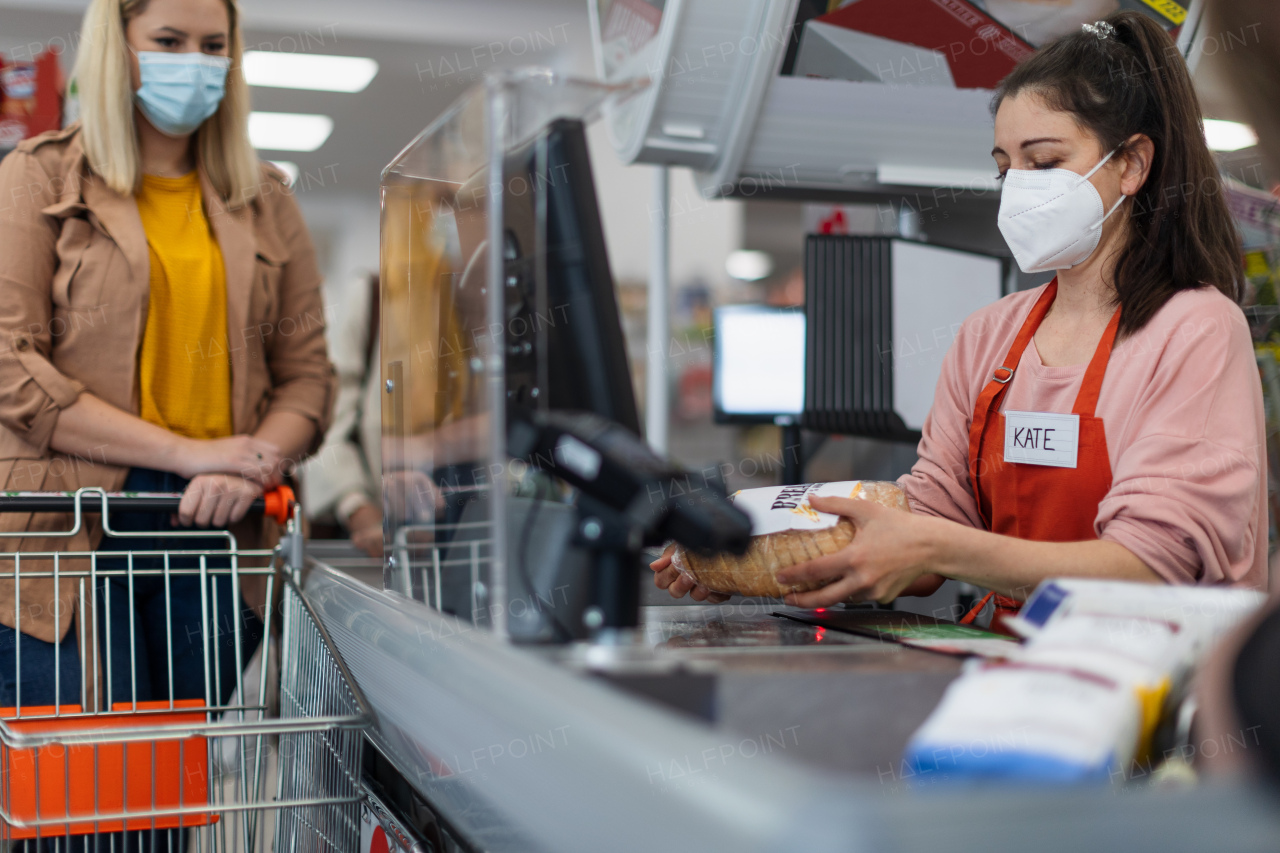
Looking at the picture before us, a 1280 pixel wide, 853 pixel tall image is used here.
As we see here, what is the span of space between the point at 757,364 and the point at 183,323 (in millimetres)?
1791

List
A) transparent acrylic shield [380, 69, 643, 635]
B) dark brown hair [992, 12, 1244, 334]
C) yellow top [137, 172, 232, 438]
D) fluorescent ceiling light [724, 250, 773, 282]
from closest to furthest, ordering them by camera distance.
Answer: transparent acrylic shield [380, 69, 643, 635] < dark brown hair [992, 12, 1244, 334] < yellow top [137, 172, 232, 438] < fluorescent ceiling light [724, 250, 773, 282]

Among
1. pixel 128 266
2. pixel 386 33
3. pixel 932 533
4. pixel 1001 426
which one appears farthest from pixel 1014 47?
pixel 386 33

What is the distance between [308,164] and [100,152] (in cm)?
654

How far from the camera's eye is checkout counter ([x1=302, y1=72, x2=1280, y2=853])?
0.46m

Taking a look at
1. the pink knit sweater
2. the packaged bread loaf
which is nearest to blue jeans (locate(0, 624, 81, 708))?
the packaged bread loaf

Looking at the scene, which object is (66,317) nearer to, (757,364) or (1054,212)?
(1054,212)

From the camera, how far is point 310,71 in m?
6.06

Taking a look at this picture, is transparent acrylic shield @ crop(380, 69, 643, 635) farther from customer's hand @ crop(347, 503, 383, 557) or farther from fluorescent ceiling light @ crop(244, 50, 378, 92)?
fluorescent ceiling light @ crop(244, 50, 378, 92)

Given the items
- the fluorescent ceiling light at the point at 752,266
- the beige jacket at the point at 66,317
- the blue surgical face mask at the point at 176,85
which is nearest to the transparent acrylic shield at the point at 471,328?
the beige jacket at the point at 66,317

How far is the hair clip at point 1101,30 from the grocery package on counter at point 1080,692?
88 centimetres

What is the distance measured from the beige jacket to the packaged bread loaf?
87 centimetres

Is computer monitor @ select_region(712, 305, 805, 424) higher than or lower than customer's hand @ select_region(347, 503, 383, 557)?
higher

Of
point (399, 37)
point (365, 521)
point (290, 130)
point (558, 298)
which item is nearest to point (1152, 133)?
Result: point (558, 298)

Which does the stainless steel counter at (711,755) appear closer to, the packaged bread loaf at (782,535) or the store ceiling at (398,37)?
the packaged bread loaf at (782,535)
